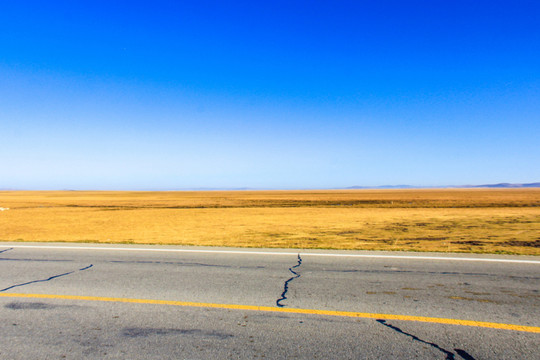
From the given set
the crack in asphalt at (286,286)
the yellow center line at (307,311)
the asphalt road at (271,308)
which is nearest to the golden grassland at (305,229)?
the crack in asphalt at (286,286)

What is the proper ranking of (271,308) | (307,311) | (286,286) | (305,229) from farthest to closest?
(305,229) < (286,286) < (271,308) < (307,311)

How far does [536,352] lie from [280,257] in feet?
18.1

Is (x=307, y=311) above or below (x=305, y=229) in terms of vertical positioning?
above

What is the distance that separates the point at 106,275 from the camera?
22.4 ft

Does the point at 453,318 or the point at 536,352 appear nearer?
the point at 536,352

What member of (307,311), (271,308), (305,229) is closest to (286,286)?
(271,308)

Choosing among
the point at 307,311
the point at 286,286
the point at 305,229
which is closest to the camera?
the point at 307,311

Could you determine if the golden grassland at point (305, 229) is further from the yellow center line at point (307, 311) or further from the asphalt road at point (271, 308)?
the yellow center line at point (307, 311)

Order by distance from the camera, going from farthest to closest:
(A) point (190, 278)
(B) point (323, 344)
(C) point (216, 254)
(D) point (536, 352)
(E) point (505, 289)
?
(C) point (216, 254)
(A) point (190, 278)
(E) point (505, 289)
(B) point (323, 344)
(D) point (536, 352)

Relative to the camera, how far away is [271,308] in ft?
16.3

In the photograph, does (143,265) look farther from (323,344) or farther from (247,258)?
(323,344)

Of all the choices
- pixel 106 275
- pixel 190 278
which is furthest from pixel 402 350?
pixel 106 275

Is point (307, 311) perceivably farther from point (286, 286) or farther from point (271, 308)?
point (286, 286)

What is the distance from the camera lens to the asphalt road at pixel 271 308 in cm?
378
